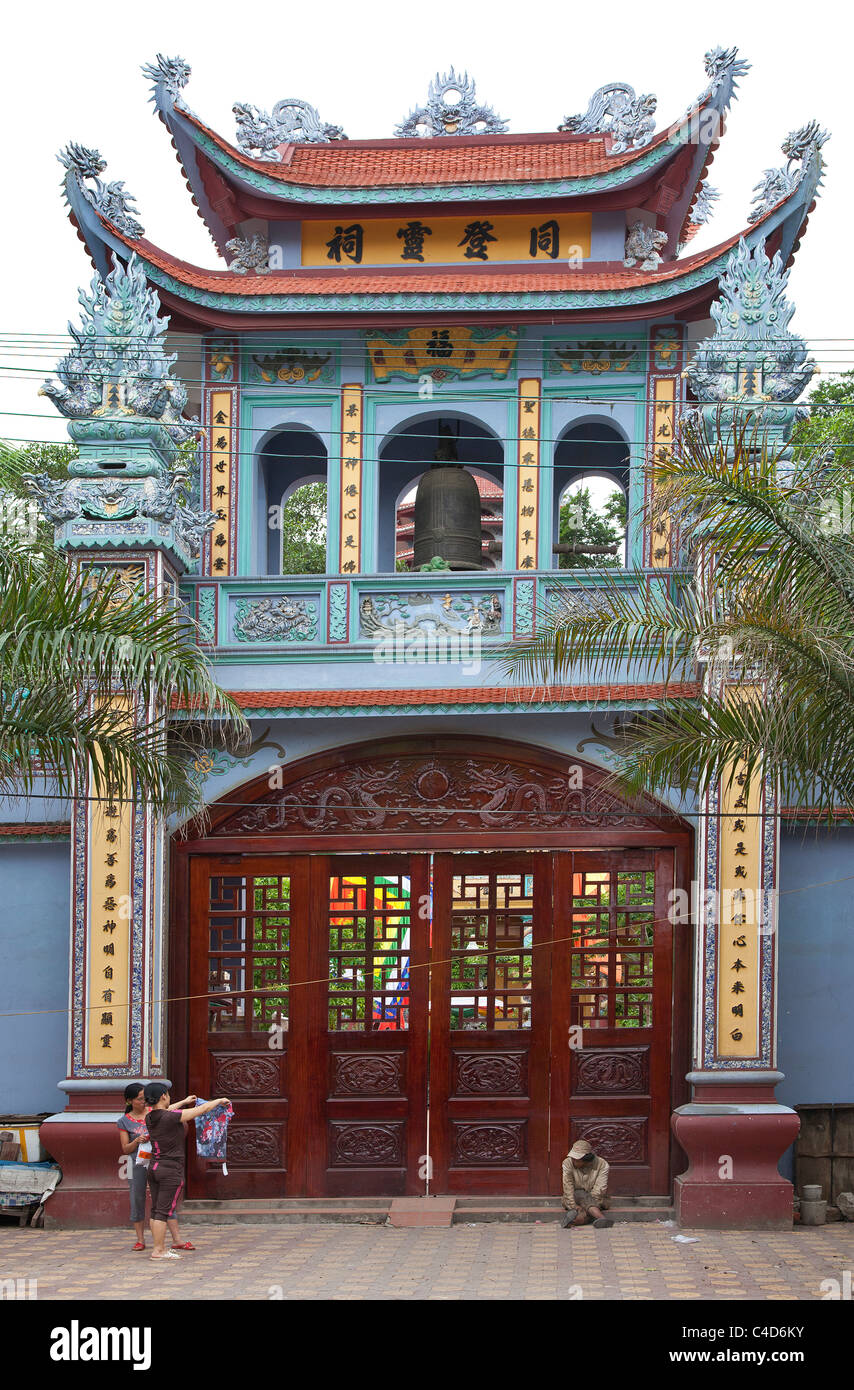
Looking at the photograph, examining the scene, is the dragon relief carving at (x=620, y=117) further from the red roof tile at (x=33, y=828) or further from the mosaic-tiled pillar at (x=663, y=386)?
the red roof tile at (x=33, y=828)

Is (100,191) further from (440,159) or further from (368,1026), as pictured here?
(368,1026)

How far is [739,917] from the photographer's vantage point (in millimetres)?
10367

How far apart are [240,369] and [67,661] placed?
15.4ft

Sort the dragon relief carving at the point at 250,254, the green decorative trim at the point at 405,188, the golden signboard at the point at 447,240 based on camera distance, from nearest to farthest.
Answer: the green decorative trim at the point at 405,188
the golden signboard at the point at 447,240
the dragon relief carving at the point at 250,254

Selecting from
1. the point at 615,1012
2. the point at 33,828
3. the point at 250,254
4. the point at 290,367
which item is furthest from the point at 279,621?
the point at 615,1012

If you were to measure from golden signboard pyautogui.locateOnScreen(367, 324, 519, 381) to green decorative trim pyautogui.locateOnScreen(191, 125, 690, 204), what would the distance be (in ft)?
4.12

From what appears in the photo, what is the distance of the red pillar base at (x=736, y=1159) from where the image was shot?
1011 cm

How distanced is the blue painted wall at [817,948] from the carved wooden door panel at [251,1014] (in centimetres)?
357

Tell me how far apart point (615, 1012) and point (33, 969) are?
4.41 meters

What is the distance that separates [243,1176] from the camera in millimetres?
10789

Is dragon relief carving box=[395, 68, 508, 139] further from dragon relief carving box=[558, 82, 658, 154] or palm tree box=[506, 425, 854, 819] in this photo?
palm tree box=[506, 425, 854, 819]

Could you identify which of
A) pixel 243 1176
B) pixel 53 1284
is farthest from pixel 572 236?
pixel 53 1284

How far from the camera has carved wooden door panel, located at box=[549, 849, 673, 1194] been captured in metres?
10.7

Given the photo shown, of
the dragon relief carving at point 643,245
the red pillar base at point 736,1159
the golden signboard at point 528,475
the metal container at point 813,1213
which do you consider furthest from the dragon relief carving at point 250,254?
the metal container at point 813,1213
